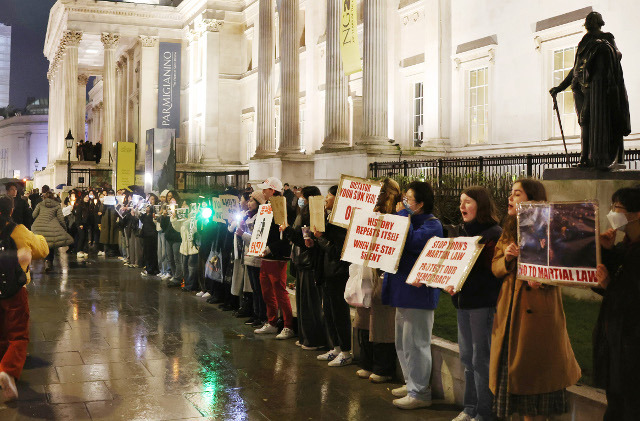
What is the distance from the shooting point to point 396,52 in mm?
25625

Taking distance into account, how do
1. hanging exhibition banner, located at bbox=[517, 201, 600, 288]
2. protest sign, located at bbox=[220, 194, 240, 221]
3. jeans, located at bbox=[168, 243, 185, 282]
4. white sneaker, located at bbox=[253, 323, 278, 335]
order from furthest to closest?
jeans, located at bbox=[168, 243, 185, 282]
protest sign, located at bbox=[220, 194, 240, 221]
white sneaker, located at bbox=[253, 323, 278, 335]
hanging exhibition banner, located at bbox=[517, 201, 600, 288]

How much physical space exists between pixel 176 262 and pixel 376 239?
377 inches

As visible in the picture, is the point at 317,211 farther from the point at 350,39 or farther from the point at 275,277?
the point at 350,39

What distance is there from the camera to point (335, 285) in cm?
885

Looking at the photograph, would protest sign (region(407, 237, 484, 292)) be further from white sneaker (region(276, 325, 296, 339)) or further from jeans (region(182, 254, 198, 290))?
jeans (region(182, 254, 198, 290))

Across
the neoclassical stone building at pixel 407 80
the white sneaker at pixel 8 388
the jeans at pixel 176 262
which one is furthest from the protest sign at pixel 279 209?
the neoclassical stone building at pixel 407 80

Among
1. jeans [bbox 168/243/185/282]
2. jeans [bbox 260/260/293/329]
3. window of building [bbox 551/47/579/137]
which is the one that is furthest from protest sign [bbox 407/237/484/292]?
window of building [bbox 551/47/579/137]

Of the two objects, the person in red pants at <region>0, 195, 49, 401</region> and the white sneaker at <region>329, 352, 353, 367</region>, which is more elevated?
the person in red pants at <region>0, 195, 49, 401</region>

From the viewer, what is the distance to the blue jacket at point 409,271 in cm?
702

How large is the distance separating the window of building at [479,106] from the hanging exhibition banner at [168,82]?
2506 centimetres

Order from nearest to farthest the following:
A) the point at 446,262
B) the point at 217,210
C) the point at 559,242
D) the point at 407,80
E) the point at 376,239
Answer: the point at 559,242, the point at 446,262, the point at 376,239, the point at 217,210, the point at 407,80

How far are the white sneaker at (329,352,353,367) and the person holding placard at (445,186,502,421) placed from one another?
266cm

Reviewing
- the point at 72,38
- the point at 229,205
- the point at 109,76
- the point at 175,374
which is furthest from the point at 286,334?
the point at 72,38

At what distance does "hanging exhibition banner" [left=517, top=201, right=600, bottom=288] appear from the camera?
5004mm
